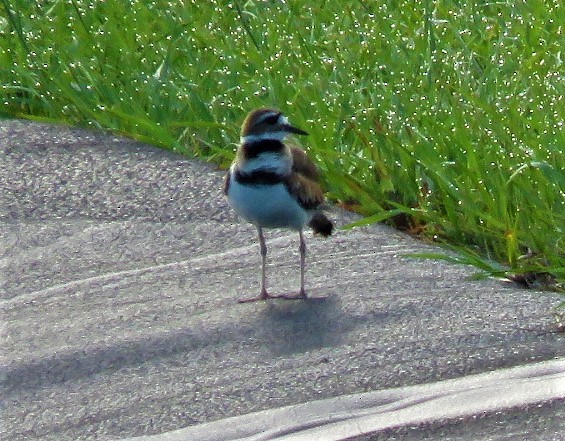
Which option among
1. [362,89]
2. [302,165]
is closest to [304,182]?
[302,165]

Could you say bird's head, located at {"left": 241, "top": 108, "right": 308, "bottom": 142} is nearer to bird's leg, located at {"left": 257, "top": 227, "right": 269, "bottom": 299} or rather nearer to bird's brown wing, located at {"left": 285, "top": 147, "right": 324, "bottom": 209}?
bird's brown wing, located at {"left": 285, "top": 147, "right": 324, "bottom": 209}

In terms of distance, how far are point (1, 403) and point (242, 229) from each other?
1865 millimetres

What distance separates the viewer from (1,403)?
5.18 meters

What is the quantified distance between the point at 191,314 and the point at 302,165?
812 mm

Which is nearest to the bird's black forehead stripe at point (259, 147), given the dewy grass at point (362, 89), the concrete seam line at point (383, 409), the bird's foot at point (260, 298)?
the bird's foot at point (260, 298)

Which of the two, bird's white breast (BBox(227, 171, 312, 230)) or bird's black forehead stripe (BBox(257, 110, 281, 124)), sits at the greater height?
bird's black forehead stripe (BBox(257, 110, 281, 124))

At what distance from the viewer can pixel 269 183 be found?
579cm

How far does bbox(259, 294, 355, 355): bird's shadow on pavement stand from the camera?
5434mm

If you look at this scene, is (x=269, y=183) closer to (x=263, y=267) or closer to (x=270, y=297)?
(x=263, y=267)

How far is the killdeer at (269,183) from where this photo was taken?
5785 mm

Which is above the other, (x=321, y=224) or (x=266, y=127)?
(x=266, y=127)

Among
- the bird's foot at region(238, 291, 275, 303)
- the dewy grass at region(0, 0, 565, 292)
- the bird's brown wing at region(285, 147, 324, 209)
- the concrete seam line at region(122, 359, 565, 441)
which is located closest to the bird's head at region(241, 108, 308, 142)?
the bird's brown wing at region(285, 147, 324, 209)

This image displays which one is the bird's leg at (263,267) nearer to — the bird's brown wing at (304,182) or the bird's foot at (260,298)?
the bird's foot at (260,298)

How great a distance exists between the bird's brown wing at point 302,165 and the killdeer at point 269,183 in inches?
0.5
